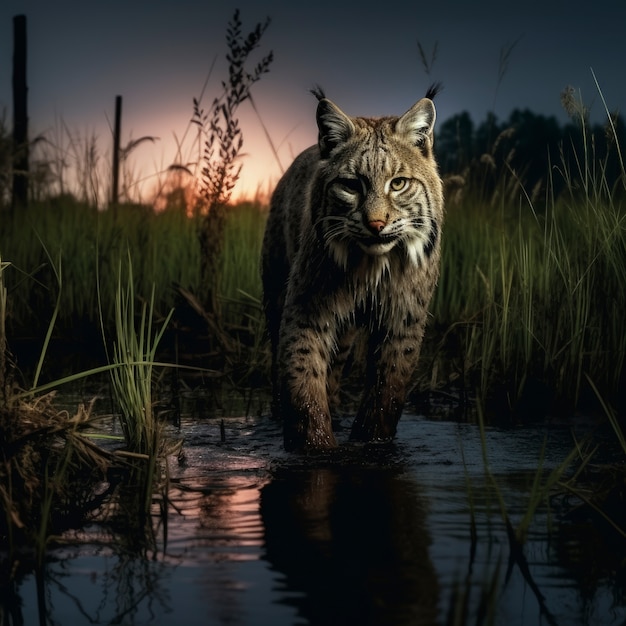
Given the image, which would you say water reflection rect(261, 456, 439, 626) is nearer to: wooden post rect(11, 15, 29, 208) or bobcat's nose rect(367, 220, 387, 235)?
bobcat's nose rect(367, 220, 387, 235)

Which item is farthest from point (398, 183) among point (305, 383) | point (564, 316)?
point (564, 316)

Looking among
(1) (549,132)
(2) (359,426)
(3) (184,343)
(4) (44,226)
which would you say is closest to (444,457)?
(2) (359,426)

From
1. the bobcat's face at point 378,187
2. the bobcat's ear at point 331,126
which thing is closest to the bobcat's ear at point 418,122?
the bobcat's face at point 378,187

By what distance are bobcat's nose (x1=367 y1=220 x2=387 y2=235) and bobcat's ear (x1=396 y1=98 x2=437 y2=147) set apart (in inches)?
26.1

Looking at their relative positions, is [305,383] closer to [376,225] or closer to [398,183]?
[376,225]

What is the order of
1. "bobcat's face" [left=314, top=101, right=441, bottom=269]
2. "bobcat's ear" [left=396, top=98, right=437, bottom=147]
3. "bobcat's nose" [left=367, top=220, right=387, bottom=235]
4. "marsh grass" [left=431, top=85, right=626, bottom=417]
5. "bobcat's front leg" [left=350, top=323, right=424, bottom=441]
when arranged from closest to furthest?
"bobcat's nose" [left=367, top=220, right=387, bottom=235], "bobcat's face" [left=314, top=101, right=441, bottom=269], "bobcat's ear" [left=396, top=98, right=437, bottom=147], "bobcat's front leg" [left=350, top=323, right=424, bottom=441], "marsh grass" [left=431, top=85, right=626, bottom=417]

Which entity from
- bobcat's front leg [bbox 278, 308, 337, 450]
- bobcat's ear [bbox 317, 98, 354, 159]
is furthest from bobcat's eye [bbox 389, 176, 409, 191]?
bobcat's front leg [bbox 278, 308, 337, 450]

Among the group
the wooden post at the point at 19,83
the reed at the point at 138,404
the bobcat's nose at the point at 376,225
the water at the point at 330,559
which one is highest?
the wooden post at the point at 19,83

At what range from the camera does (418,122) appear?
5938mm

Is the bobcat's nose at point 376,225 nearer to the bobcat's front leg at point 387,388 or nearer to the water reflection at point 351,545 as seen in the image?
the bobcat's front leg at point 387,388

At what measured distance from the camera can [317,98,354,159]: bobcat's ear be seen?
5.89 m

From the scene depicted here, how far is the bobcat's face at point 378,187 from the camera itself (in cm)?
560

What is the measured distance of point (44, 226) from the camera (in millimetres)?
11844

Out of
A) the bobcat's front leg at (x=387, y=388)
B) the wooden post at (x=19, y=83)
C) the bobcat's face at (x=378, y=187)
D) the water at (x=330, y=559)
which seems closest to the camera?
the water at (x=330, y=559)
